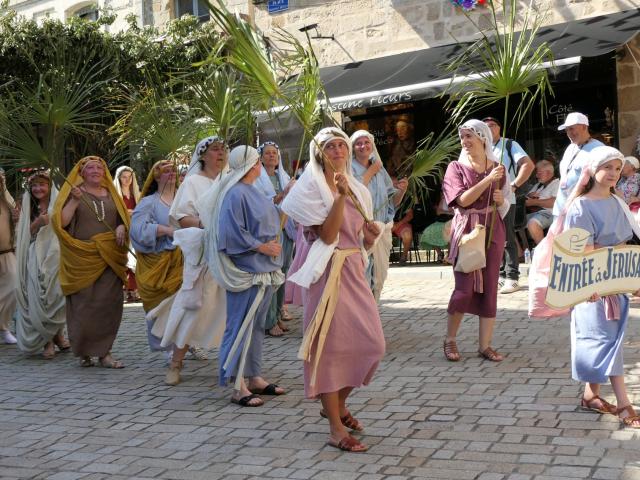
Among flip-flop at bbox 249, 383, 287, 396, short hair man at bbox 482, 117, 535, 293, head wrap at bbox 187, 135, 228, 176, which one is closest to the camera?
flip-flop at bbox 249, 383, 287, 396

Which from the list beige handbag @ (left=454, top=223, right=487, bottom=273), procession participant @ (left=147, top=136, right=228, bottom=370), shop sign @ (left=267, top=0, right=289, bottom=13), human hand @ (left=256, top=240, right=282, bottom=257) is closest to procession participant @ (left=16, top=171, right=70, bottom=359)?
procession participant @ (left=147, top=136, right=228, bottom=370)

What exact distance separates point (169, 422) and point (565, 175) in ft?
16.6

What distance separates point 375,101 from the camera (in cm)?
1408

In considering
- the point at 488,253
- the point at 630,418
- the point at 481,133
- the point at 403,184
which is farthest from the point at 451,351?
the point at 630,418

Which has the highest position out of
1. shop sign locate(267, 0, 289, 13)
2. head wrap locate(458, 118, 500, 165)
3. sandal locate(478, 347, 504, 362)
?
shop sign locate(267, 0, 289, 13)

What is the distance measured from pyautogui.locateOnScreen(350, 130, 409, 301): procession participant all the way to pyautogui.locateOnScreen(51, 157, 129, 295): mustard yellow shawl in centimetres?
225

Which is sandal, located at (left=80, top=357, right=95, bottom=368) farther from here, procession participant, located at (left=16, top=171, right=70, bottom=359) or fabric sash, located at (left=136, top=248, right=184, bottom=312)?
fabric sash, located at (left=136, top=248, right=184, bottom=312)

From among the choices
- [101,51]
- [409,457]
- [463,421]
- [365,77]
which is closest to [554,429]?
[463,421]

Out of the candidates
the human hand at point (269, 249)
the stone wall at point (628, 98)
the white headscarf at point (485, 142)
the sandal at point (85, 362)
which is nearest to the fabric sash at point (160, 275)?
the sandal at point (85, 362)

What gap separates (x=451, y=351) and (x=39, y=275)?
160 inches

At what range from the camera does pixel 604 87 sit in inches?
529

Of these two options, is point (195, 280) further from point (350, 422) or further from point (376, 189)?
point (350, 422)

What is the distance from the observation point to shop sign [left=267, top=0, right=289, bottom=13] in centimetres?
1727

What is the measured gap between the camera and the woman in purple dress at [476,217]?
23.4 feet
